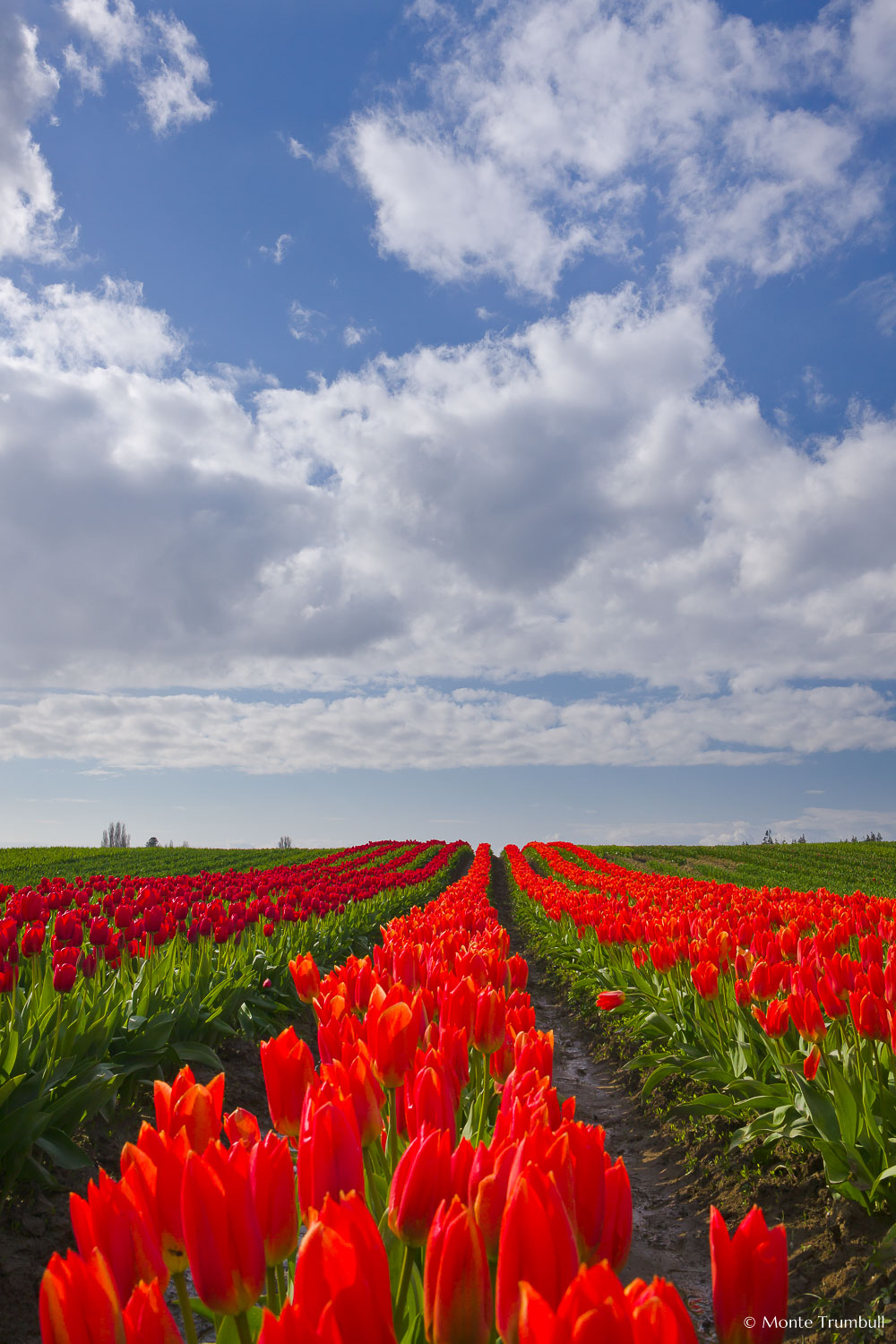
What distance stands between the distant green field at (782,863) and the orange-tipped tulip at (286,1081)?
2723cm

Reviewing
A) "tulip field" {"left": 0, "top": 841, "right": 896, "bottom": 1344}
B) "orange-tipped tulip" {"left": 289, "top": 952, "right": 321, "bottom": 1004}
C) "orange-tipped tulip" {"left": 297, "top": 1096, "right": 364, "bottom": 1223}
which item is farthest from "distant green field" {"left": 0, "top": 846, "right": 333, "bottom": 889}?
"orange-tipped tulip" {"left": 297, "top": 1096, "right": 364, "bottom": 1223}

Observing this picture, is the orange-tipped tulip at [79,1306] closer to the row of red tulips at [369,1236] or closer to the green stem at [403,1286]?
the row of red tulips at [369,1236]

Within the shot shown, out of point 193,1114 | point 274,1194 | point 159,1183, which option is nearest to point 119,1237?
point 159,1183

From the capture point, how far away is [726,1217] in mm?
4312

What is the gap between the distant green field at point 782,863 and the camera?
31136 millimetres

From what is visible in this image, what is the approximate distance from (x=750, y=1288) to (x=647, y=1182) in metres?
4.75

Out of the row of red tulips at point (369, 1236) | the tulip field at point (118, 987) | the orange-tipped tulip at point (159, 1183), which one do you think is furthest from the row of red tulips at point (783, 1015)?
the tulip field at point (118, 987)

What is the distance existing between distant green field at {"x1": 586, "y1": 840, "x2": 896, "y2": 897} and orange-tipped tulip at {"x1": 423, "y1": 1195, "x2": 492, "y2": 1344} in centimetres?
2783

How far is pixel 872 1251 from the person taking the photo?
130 inches

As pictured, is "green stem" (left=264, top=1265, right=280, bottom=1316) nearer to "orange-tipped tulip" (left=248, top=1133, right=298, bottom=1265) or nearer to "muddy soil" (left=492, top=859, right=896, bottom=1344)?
"orange-tipped tulip" (left=248, top=1133, right=298, bottom=1265)

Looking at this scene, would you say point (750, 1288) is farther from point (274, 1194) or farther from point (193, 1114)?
point (193, 1114)

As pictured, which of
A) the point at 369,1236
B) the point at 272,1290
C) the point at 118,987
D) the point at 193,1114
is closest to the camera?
the point at 369,1236

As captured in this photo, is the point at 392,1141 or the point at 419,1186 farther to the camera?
the point at 392,1141

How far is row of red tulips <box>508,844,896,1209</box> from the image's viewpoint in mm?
3594
